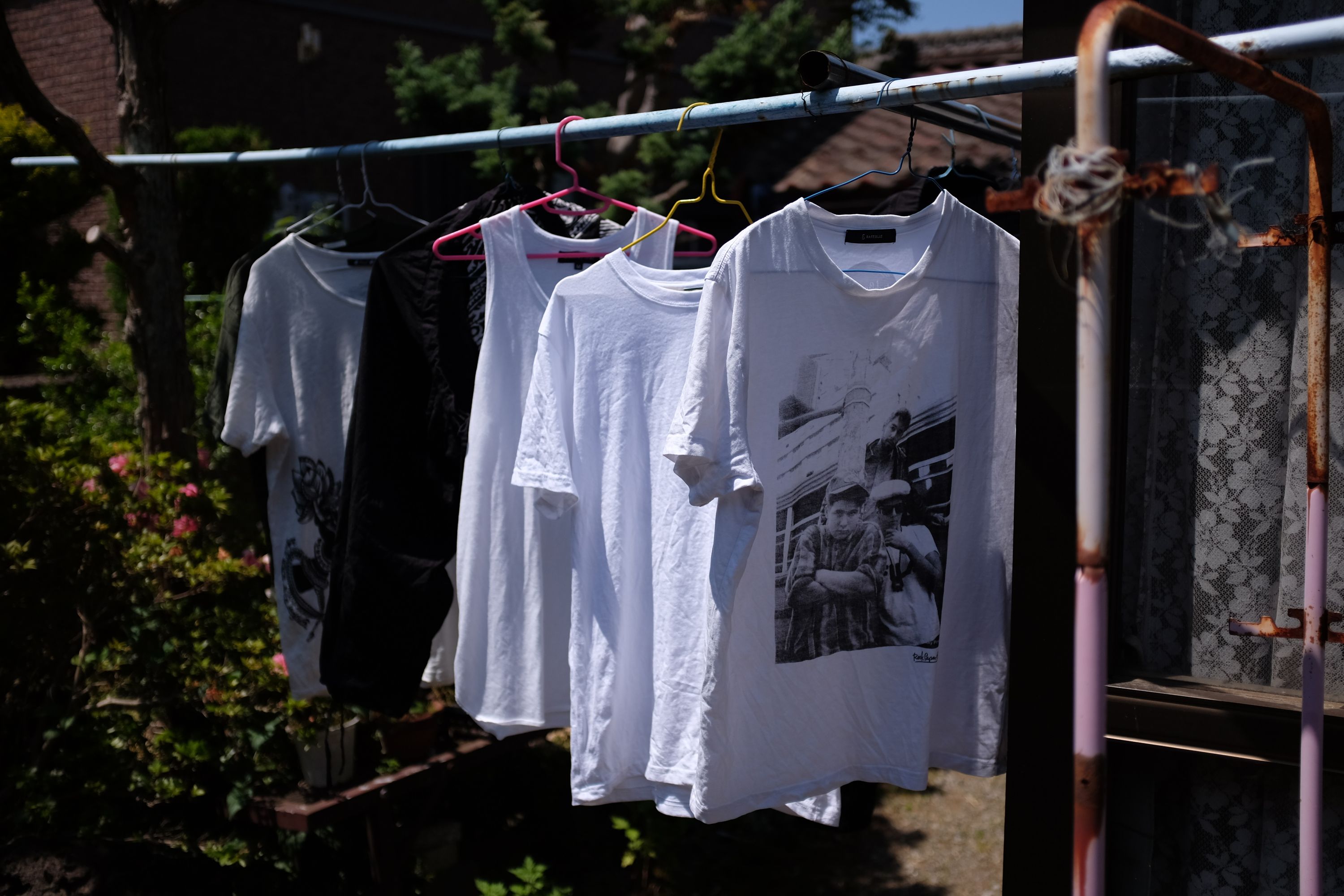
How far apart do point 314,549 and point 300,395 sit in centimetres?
39

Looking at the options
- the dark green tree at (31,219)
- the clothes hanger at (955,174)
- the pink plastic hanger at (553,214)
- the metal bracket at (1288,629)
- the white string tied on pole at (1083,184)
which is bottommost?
the metal bracket at (1288,629)

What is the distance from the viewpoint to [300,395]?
2545 millimetres

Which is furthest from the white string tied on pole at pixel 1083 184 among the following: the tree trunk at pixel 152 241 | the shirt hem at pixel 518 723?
the tree trunk at pixel 152 241

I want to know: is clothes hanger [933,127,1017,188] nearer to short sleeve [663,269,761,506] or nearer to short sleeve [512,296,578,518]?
short sleeve [663,269,761,506]

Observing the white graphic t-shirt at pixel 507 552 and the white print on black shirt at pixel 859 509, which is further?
the white graphic t-shirt at pixel 507 552

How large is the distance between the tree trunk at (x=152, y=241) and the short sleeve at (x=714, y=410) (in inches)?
86.2

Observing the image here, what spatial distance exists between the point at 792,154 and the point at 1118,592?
7052 millimetres

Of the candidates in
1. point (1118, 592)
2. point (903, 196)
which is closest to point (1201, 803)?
point (1118, 592)

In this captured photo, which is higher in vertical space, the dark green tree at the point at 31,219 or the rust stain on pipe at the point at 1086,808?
the dark green tree at the point at 31,219

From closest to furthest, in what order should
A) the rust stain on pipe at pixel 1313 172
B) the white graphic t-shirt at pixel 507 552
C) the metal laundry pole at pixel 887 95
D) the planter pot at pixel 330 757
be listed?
1. the rust stain on pipe at pixel 1313 172
2. the metal laundry pole at pixel 887 95
3. the white graphic t-shirt at pixel 507 552
4. the planter pot at pixel 330 757

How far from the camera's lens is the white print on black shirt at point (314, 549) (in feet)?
8.46

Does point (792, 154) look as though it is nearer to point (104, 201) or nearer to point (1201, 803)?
point (104, 201)

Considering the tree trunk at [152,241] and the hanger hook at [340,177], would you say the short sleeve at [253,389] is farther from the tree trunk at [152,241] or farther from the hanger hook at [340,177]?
the tree trunk at [152,241]

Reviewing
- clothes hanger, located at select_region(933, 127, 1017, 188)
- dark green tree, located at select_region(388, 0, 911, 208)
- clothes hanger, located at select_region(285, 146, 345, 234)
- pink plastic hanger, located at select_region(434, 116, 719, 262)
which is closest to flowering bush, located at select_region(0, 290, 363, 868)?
clothes hanger, located at select_region(285, 146, 345, 234)
